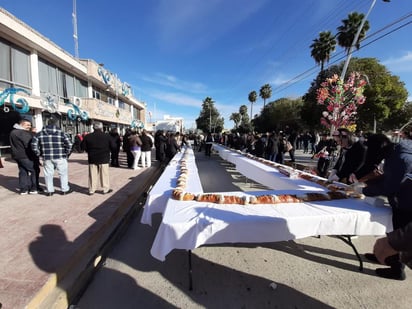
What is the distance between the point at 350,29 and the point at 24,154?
26.2 meters

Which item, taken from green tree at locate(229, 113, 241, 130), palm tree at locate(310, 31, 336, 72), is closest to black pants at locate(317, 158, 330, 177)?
palm tree at locate(310, 31, 336, 72)

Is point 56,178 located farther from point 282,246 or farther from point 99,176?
point 282,246

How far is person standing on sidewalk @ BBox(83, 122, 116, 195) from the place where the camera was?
4988mm

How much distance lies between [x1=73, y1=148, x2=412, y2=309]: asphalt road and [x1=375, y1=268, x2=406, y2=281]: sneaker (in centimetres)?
6

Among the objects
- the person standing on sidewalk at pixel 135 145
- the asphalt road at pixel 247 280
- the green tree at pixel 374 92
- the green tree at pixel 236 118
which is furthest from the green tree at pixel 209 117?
the asphalt road at pixel 247 280

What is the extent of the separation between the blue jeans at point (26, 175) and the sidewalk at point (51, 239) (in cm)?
31

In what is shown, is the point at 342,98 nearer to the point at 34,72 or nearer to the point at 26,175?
the point at 26,175

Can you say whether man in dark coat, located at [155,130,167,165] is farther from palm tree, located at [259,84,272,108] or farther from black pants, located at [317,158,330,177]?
palm tree, located at [259,84,272,108]

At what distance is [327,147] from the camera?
818 centimetres

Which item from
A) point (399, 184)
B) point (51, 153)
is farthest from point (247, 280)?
point (51, 153)

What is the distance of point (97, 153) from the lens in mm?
5020

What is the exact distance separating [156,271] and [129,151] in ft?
24.9

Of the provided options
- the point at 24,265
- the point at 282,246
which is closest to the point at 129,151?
the point at 24,265

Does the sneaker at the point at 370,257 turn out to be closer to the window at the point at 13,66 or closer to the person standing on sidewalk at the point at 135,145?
the person standing on sidewalk at the point at 135,145
